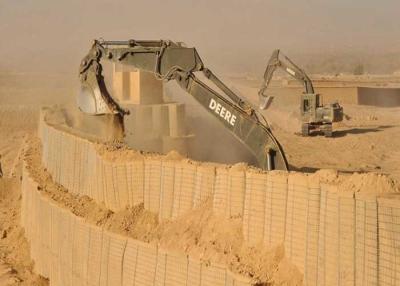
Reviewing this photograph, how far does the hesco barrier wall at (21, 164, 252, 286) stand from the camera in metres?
6.00

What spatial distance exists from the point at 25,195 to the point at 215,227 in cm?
725

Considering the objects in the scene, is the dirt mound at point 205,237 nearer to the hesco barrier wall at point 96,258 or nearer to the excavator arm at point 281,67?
the hesco barrier wall at point 96,258

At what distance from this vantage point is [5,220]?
14211mm

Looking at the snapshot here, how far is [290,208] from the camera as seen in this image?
19.2 ft

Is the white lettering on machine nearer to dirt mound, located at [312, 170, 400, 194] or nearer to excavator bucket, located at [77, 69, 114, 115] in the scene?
excavator bucket, located at [77, 69, 114, 115]

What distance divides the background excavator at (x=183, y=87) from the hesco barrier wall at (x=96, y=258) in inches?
76.9

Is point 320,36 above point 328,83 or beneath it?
above

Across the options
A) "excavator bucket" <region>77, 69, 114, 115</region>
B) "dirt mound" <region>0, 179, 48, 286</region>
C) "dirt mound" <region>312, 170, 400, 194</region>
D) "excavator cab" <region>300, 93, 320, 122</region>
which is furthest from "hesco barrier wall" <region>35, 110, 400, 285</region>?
"excavator cab" <region>300, 93, 320, 122</region>

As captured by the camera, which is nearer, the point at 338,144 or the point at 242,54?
the point at 338,144

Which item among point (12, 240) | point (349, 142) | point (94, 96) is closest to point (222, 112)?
point (94, 96)

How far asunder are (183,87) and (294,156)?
21.9 feet

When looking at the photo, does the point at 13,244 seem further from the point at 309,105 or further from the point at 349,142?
the point at 309,105

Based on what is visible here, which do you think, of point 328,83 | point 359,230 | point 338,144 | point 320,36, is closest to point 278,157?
point 359,230

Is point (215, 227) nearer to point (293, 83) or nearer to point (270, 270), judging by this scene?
point (270, 270)
